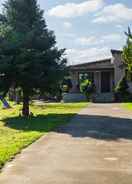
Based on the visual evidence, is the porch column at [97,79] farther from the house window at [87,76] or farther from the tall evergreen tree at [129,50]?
the tall evergreen tree at [129,50]

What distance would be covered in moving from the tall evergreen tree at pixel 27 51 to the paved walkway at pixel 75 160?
25.4 ft

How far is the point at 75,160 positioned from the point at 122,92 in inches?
1268

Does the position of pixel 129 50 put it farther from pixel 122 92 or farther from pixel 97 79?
pixel 97 79

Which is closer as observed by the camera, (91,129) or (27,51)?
(91,129)

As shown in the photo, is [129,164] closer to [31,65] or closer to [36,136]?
[36,136]

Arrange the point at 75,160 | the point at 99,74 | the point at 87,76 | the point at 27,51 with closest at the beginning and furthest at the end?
1. the point at 75,160
2. the point at 27,51
3. the point at 99,74
4. the point at 87,76

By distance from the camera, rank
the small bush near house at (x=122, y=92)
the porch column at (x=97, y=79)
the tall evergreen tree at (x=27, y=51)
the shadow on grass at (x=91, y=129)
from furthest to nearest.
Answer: the porch column at (x=97, y=79), the small bush near house at (x=122, y=92), the tall evergreen tree at (x=27, y=51), the shadow on grass at (x=91, y=129)

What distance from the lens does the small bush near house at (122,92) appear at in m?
40.6

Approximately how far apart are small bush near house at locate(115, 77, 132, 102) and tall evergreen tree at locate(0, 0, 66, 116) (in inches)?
746

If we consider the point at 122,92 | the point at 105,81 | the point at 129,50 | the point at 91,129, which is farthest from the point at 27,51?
the point at 105,81

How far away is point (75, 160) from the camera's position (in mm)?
9219

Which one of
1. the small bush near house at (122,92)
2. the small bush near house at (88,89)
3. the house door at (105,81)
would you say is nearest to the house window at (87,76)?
the house door at (105,81)

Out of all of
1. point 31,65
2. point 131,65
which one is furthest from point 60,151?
point 131,65

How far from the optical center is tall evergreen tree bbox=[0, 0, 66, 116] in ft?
69.4
